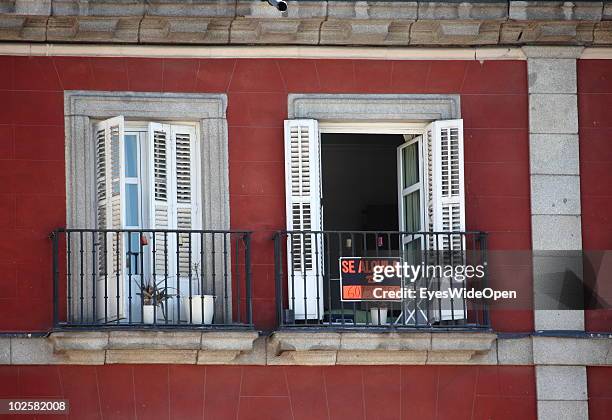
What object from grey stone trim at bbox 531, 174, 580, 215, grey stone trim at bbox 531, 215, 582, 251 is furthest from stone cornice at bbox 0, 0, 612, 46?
grey stone trim at bbox 531, 215, 582, 251

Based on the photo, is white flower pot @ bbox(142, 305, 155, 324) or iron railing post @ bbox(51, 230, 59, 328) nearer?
iron railing post @ bbox(51, 230, 59, 328)

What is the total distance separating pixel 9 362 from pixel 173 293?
1.74m

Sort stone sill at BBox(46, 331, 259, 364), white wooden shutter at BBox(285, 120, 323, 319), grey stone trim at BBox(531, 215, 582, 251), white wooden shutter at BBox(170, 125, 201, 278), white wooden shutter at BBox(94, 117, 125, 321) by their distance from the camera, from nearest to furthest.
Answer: stone sill at BBox(46, 331, 259, 364), white wooden shutter at BBox(94, 117, 125, 321), white wooden shutter at BBox(285, 120, 323, 319), white wooden shutter at BBox(170, 125, 201, 278), grey stone trim at BBox(531, 215, 582, 251)

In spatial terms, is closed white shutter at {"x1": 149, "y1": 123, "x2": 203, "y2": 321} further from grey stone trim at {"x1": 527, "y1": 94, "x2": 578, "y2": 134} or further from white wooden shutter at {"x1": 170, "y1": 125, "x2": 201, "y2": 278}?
grey stone trim at {"x1": 527, "y1": 94, "x2": 578, "y2": 134}

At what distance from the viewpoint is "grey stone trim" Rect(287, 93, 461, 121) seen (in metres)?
18.2

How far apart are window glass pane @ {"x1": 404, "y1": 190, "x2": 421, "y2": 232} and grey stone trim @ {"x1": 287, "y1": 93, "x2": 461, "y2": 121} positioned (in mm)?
868

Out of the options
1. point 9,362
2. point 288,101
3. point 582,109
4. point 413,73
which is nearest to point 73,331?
point 9,362

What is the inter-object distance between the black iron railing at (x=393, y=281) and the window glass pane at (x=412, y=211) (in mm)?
500

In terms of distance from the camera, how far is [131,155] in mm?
18109

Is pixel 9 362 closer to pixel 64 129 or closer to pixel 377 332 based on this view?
pixel 64 129

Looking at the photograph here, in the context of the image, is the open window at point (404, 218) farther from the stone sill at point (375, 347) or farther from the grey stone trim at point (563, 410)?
the grey stone trim at point (563, 410)

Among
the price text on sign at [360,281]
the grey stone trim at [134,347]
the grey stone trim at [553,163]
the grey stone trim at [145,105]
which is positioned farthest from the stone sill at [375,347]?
the grey stone trim at [145,105]

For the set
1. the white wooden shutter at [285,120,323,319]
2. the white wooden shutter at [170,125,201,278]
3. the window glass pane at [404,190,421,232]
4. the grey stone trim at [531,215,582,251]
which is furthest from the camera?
the window glass pane at [404,190,421,232]

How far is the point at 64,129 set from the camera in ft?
58.6
